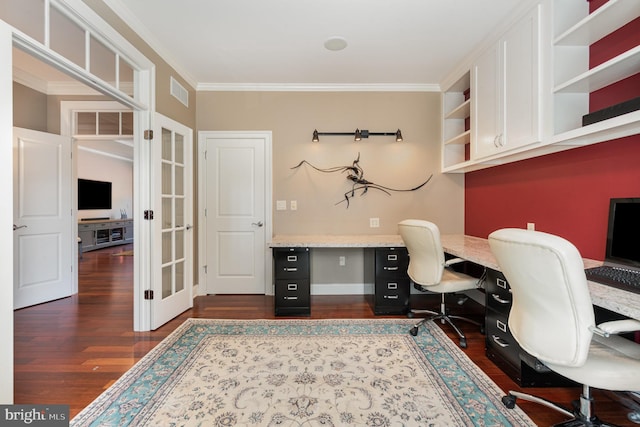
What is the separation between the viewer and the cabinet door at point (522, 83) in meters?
1.93

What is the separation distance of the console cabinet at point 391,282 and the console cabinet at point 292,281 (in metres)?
0.73

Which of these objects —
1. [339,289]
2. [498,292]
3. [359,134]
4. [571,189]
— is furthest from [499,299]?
[359,134]

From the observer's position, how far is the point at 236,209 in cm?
353

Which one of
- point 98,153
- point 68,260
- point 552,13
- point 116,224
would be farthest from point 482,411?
point 98,153

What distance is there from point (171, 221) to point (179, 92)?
1.45 m

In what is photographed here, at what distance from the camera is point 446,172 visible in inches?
138

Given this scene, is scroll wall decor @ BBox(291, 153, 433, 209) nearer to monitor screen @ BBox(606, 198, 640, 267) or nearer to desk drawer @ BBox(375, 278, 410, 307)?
desk drawer @ BBox(375, 278, 410, 307)

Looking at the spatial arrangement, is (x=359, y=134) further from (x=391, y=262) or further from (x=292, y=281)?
(x=292, y=281)

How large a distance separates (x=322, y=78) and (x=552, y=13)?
2140 mm

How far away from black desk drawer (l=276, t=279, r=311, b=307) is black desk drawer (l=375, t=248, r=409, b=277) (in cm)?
77

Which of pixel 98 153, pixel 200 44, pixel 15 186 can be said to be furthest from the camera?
pixel 98 153

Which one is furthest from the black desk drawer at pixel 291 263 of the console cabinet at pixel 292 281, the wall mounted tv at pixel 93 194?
the wall mounted tv at pixel 93 194

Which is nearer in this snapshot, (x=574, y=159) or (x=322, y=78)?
(x=574, y=159)

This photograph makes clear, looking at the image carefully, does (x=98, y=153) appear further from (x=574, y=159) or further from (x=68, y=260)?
(x=574, y=159)
